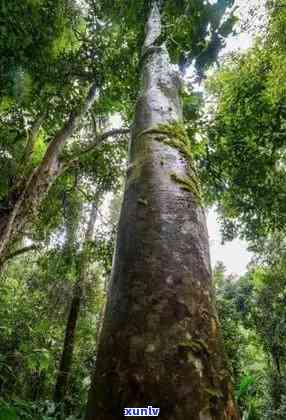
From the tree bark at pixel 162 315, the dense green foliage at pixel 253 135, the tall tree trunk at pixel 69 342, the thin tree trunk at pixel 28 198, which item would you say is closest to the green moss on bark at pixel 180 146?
the tree bark at pixel 162 315

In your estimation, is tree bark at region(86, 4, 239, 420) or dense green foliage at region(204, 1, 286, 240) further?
dense green foliage at region(204, 1, 286, 240)

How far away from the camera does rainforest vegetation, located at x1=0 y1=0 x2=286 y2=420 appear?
93cm

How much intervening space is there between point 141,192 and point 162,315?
0.68m

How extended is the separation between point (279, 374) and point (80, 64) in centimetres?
1231

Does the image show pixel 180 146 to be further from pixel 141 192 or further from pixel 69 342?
pixel 69 342

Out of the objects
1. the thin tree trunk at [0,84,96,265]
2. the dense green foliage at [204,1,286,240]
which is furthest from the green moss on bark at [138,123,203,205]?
the dense green foliage at [204,1,286,240]

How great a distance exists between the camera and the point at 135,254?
1.20 m

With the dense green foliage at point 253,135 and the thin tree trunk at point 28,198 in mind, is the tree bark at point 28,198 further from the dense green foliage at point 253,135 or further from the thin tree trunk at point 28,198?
the dense green foliage at point 253,135

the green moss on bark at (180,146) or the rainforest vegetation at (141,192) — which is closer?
the rainforest vegetation at (141,192)

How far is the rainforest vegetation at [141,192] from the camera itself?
926mm

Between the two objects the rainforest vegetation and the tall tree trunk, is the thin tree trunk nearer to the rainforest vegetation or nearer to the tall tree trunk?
the rainforest vegetation

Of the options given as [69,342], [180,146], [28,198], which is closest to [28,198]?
[28,198]

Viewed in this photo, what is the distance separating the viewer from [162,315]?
0.96m

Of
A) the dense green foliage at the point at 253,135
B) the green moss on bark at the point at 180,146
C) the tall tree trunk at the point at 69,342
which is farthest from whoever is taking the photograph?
the tall tree trunk at the point at 69,342
